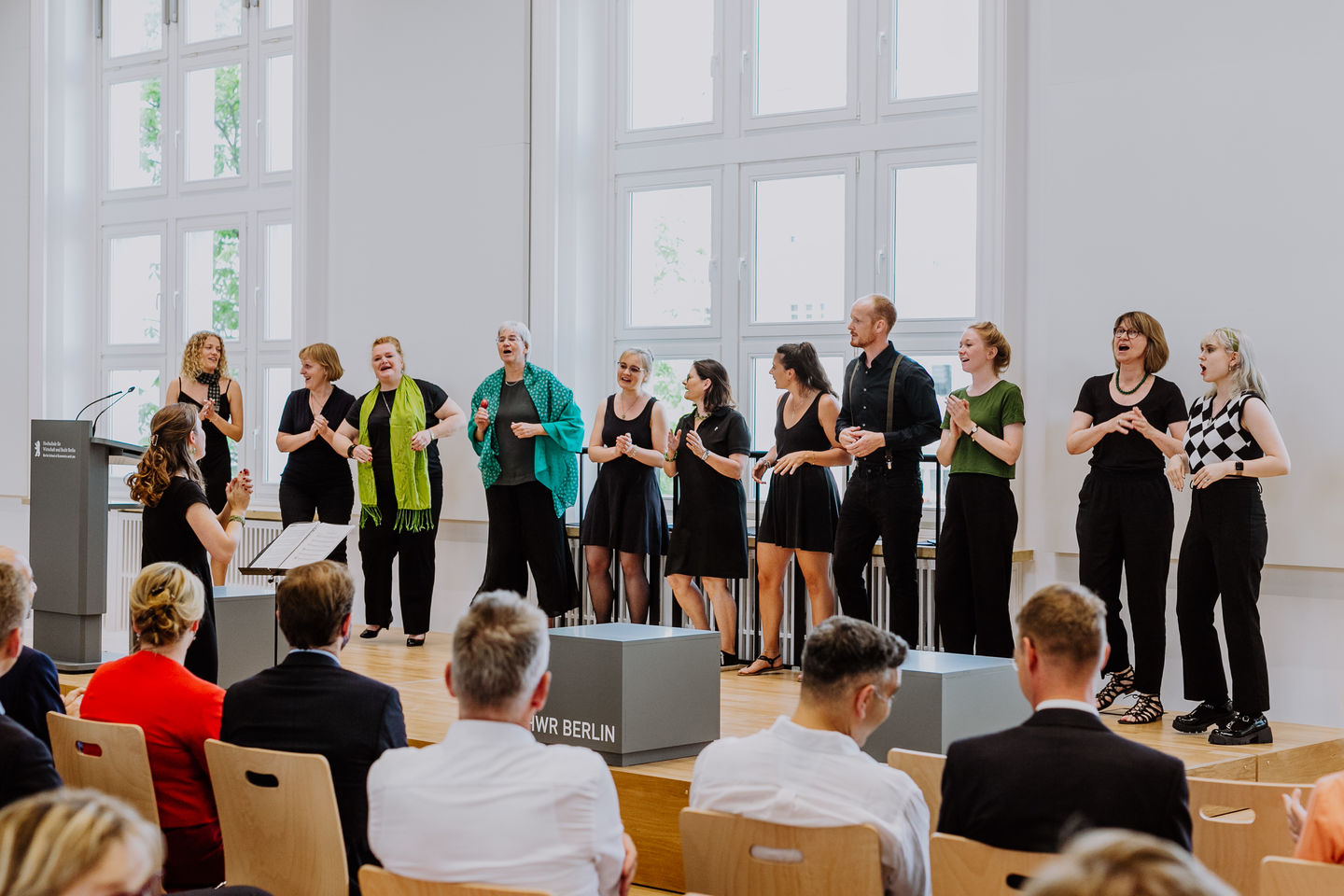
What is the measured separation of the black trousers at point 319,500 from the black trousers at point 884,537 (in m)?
2.74

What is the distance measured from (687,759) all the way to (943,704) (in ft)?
2.83

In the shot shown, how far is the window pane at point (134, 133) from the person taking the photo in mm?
9273

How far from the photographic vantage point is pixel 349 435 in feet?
22.6

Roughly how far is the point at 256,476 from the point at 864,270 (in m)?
4.36

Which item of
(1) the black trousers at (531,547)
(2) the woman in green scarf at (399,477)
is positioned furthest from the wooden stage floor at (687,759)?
(1) the black trousers at (531,547)

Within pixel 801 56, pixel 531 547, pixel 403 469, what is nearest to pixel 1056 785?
pixel 531 547

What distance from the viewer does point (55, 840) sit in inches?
47.4

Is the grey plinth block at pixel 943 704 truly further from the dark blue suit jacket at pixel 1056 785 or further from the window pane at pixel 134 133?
the window pane at pixel 134 133

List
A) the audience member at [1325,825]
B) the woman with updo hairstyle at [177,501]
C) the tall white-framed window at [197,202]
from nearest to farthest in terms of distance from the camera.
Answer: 1. the audience member at [1325,825]
2. the woman with updo hairstyle at [177,501]
3. the tall white-framed window at [197,202]

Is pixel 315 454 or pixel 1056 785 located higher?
pixel 315 454

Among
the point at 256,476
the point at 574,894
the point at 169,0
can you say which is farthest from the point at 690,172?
the point at 574,894

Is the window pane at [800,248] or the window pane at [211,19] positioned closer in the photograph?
the window pane at [800,248]

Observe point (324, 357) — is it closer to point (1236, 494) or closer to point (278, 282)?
point (278, 282)

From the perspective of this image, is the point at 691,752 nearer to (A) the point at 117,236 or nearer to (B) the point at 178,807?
(B) the point at 178,807
